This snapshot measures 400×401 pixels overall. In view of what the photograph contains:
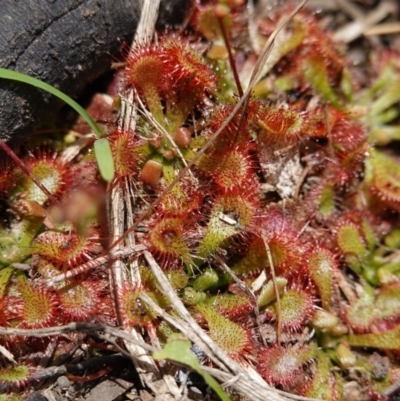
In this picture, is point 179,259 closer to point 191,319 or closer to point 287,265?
point 191,319


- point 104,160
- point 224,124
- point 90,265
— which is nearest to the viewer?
point 104,160

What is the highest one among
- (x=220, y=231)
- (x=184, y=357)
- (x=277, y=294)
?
(x=220, y=231)

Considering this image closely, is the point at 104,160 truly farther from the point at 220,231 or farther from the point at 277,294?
the point at 277,294

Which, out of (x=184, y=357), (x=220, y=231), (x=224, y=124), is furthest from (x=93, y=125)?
(x=184, y=357)

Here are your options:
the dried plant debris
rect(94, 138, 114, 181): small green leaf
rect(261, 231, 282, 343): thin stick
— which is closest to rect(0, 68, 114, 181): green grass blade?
rect(94, 138, 114, 181): small green leaf

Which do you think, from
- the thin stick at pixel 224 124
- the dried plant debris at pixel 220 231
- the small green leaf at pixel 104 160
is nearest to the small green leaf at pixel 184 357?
the dried plant debris at pixel 220 231

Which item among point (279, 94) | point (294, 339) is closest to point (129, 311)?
point (294, 339)

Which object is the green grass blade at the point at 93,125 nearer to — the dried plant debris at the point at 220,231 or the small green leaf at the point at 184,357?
the dried plant debris at the point at 220,231
